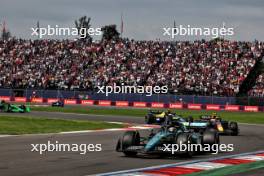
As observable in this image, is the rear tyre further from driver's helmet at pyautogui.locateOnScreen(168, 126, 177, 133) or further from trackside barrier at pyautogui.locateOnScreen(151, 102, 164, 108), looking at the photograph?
trackside barrier at pyautogui.locateOnScreen(151, 102, 164, 108)

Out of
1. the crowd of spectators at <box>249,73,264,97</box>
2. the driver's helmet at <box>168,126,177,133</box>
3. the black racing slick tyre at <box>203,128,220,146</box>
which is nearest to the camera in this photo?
the driver's helmet at <box>168,126,177,133</box>

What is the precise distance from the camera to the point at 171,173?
11445 millimetres

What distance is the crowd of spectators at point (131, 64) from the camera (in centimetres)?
5138

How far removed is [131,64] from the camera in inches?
2205

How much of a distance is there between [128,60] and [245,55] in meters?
11.6

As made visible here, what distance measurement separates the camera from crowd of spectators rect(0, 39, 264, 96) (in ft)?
169

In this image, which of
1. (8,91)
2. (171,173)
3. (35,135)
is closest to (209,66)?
(8,91)

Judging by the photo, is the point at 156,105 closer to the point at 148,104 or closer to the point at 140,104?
the point at 148,104
